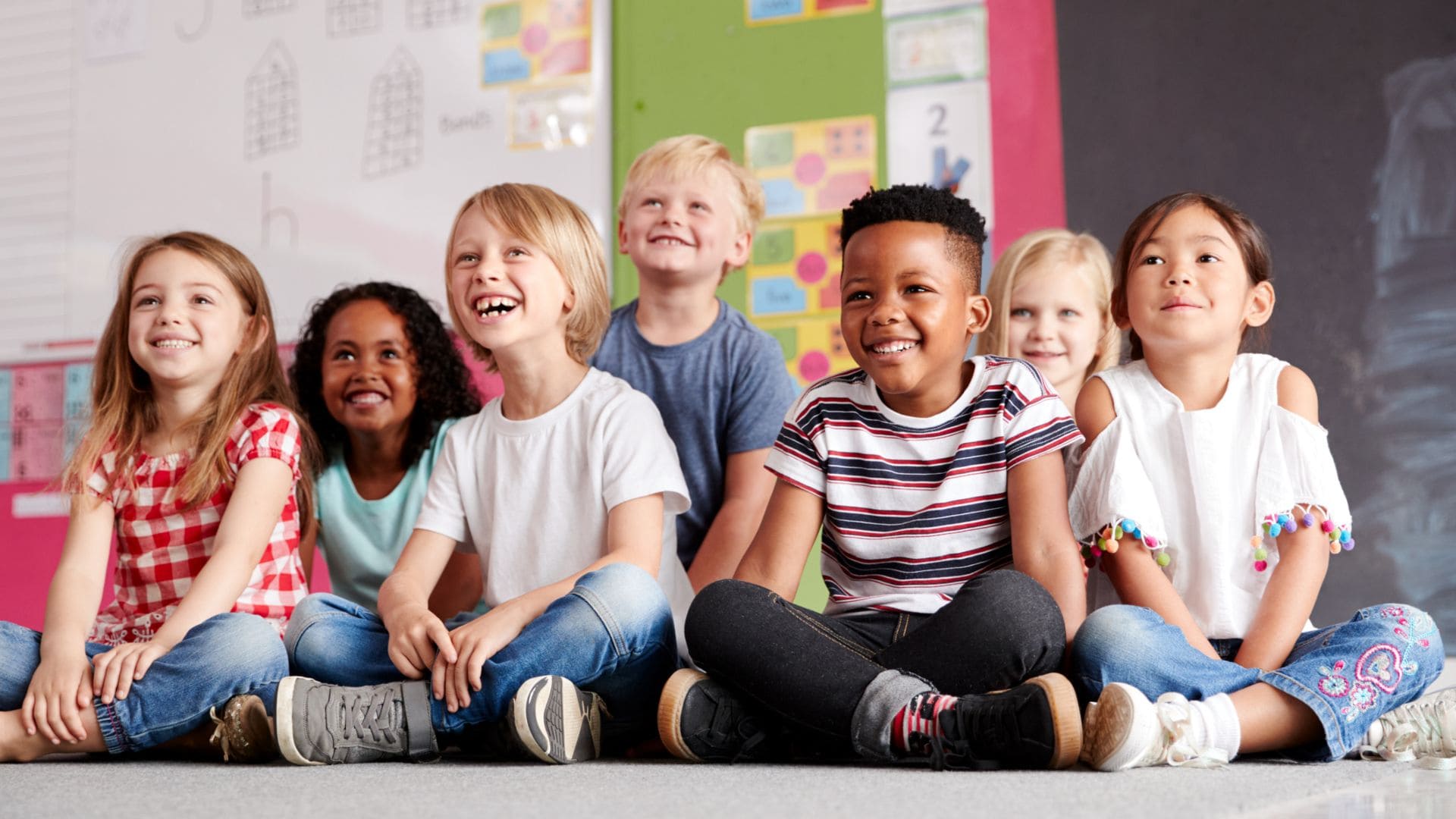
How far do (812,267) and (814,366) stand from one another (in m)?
0.18

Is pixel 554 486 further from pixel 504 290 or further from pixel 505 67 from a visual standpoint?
pixel 505 67

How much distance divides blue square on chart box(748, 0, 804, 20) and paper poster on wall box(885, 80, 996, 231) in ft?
0.80

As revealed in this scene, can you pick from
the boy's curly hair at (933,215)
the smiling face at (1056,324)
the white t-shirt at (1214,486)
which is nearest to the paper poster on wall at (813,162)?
the smiling face at (1056,324)

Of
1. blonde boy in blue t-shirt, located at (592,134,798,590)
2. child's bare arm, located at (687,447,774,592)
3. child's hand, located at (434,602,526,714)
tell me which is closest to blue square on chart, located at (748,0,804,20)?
blonde boy in blue t-shirt, located at (592,134,798,590)

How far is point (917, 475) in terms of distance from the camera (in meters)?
1.25

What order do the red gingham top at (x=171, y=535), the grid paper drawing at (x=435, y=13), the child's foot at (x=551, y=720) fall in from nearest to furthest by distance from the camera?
the child's foot at (x=551, y=720) → the red gingham top at (x=171, y=535) → the grid paper drawing at (x=435, y=13)

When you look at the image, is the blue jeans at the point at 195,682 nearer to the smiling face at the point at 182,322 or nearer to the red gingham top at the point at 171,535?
the red gingham top at the point at 171,535

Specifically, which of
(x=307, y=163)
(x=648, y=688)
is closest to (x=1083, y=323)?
(x=648, y=688)

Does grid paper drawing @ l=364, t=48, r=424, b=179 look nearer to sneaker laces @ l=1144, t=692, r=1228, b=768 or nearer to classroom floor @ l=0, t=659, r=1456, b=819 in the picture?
classroom floor @ l=0, t=659, r=1456, b=819

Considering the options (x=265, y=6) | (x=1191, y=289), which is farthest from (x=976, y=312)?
(x=265, y=6)

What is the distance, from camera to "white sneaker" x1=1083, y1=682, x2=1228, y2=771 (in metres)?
0.97

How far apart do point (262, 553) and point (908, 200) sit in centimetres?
81

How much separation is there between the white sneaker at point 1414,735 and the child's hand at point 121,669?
1101 mm

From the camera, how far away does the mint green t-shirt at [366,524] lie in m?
1.65
